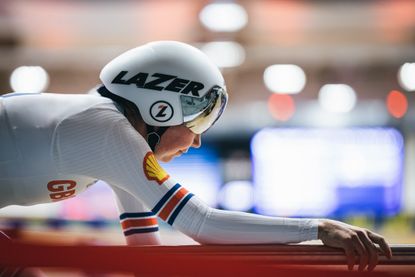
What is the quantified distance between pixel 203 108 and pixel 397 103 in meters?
12.6

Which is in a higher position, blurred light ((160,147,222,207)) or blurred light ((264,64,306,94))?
blurred light ((264,64,306,94))

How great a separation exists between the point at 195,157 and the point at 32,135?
1090 centimetres

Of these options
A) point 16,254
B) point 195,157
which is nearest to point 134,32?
point 195,157

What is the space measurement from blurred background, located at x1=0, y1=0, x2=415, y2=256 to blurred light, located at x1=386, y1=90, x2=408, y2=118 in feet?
0.15

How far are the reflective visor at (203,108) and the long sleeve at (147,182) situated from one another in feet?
1.13

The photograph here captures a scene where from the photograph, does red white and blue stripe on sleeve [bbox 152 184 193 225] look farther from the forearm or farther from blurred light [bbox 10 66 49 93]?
blurred light [bbox 10 66 49 93]

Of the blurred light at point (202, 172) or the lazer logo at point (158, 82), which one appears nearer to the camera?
the lazer logo at point (158, 82)

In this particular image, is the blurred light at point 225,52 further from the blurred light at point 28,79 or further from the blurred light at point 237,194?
the blurred light at point 28,79

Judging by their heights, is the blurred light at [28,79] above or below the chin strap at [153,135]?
below

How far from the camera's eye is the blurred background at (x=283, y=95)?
11552mm

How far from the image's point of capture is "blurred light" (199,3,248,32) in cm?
1048

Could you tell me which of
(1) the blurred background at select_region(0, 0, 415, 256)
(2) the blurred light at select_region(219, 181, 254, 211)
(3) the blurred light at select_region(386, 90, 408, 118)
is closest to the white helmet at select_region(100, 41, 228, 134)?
(1) the blurred background at select_region(0, 0, 415, 256)

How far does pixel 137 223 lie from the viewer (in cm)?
298

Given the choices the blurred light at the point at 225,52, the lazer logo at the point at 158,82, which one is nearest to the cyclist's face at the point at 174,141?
the lazer logo at the point at 158,82
